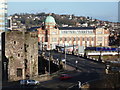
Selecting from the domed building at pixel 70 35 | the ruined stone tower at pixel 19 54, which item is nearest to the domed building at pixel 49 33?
the domed building at pixel 70 35

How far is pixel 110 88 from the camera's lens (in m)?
27.3

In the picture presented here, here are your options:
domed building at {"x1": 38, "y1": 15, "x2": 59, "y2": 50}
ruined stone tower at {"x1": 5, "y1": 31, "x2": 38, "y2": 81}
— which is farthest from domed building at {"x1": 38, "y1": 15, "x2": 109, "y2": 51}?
ruined stone tower at {"x1": 5, "y1": 31, "x2": 38, "y2": 81}

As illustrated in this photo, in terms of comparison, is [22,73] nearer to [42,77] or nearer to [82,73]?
[42,77]

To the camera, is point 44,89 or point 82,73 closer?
point 44,89

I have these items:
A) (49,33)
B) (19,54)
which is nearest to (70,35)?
(49,33)

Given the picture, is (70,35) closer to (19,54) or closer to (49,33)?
(49,33)

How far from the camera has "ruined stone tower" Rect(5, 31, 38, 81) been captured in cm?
3553

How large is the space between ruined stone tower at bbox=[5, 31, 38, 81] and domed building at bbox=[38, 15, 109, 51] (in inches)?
3161

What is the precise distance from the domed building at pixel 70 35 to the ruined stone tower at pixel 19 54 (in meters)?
80.3

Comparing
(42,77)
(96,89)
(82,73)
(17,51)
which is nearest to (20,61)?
Answer: (17,51)

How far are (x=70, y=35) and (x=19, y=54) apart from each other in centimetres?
8521

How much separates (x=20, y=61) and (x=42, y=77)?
11.7 ft

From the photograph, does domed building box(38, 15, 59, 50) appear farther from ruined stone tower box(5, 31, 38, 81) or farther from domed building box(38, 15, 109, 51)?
ruined stone tower box(5, 31, 38, 81)

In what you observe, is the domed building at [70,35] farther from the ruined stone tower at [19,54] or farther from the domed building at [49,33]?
the ruined stone tower at [19,54]
